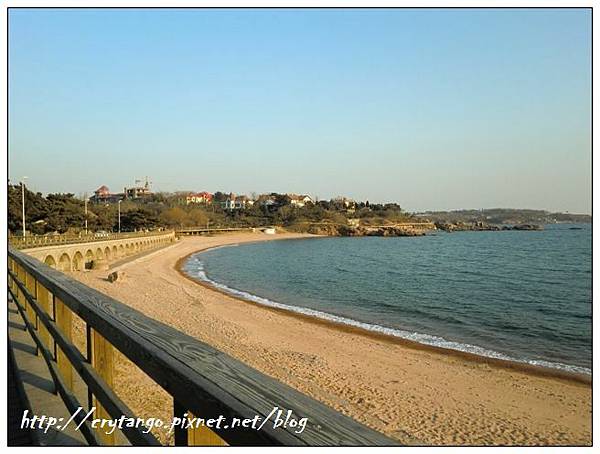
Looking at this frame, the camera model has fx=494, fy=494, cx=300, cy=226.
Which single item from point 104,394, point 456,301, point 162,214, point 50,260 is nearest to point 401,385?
point 104,394

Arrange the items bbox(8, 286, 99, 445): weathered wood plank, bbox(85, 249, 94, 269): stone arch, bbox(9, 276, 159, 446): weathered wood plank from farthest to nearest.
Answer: bbox(85, 249, 94, 269): stone arch
bbox(8, 286, 99, 445): weathered wood plank
bbox(9, 276, 159, 446): weathered wood plank

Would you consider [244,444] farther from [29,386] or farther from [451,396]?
[451,396]

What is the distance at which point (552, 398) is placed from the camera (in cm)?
1050

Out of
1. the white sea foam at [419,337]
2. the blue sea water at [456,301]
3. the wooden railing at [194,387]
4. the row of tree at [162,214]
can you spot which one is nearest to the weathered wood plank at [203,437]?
the wooden railing at [194,387]

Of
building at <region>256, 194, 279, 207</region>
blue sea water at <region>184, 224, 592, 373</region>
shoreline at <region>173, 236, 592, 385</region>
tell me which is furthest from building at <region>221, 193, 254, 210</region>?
shoreline at <region>173, 236, 592, 385</region>

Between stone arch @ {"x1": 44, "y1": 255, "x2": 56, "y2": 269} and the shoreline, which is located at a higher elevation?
stone arch @ {"x1": 44, "y1": 255, "x2": 56, "y2": 269}

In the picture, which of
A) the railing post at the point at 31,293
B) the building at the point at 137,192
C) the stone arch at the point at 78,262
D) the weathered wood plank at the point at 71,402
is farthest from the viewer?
the building at the point at 137,192

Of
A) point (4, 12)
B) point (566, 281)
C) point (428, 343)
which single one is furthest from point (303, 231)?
point (4, 12)

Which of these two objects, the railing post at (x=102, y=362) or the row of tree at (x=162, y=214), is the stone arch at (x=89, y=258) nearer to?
the row of tree at (x=162, y=214)

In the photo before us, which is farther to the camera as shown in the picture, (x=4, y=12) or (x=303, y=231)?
(x=303, y=231)

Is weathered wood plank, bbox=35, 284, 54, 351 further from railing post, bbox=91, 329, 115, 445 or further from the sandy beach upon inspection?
the sandy beach

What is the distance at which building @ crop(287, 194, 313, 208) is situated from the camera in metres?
172

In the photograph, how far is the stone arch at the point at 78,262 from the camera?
32.8 meters

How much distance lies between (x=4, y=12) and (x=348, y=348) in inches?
473
